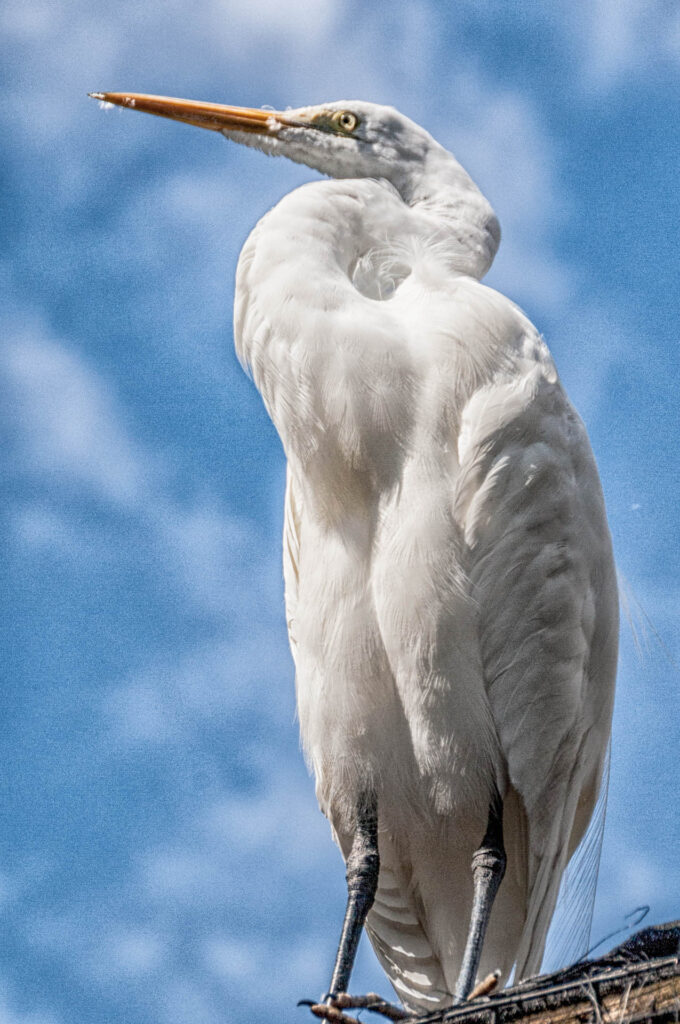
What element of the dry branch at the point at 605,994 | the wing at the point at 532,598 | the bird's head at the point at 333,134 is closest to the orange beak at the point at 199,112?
the bird's head at the point at 333,134

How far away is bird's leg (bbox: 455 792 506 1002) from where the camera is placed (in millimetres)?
2881

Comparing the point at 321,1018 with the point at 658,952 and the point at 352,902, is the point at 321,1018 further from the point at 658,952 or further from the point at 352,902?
the point at 658,952

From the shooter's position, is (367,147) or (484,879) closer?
(484,879)

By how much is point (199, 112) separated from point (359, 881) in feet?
8.21

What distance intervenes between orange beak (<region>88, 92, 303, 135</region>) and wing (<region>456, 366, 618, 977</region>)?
1.43m

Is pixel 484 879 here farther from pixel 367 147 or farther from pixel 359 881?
pixel 367 147

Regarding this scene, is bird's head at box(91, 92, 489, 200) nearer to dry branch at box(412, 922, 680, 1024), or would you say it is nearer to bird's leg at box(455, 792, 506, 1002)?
bird's leg at box(455, 792, 506, 1002)

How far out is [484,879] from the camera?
3066 mm

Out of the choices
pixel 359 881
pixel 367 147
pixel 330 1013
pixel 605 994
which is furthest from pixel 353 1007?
pixel 367 147

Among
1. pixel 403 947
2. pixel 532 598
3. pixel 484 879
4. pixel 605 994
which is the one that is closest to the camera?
pixel 605 994

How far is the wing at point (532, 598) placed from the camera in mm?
3150

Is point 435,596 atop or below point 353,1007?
atop

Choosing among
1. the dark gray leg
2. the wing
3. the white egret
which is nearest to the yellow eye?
the white egret

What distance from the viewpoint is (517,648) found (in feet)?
10.4
